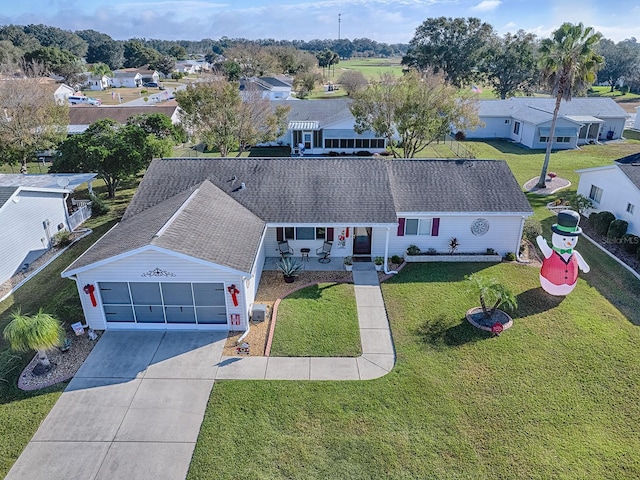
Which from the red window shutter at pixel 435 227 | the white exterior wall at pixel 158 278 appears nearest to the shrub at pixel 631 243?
the red window shutter at pixel 435 227

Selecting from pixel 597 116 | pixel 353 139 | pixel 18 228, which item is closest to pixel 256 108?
pixel 353 139

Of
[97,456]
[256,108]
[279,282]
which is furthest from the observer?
[256,108]

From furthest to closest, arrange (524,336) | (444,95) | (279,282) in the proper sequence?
(444,95)
(279,282)
(524,336)

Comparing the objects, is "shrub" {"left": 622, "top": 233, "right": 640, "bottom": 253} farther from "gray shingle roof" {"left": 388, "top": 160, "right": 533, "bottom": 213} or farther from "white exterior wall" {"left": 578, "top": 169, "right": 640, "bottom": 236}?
"gray shingle roof" {"left": 388, "top": 160, "right": 533, "bottom": 213}

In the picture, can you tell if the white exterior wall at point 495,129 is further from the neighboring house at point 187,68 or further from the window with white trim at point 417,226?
the neighboring house at point 187,68

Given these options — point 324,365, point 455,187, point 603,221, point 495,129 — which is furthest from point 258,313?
point 495,129

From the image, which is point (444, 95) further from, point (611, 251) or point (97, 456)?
point (97, 456)

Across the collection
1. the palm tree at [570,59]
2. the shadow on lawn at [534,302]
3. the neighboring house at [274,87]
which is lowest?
the shadow on lawn at [534,302]
